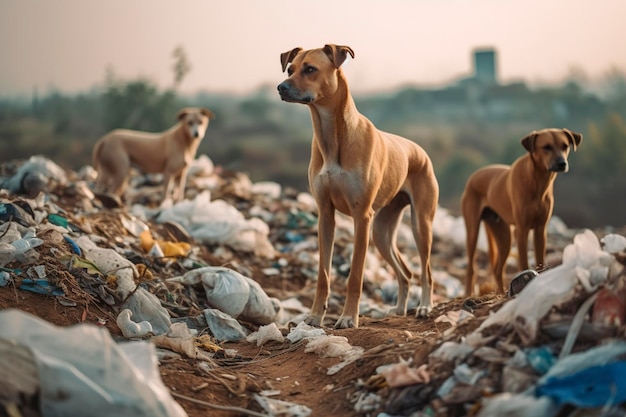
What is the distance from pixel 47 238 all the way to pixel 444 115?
19.0 meters

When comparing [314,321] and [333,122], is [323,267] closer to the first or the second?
[314,321]

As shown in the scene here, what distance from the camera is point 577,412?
296 centimetres

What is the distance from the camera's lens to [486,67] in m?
24.2

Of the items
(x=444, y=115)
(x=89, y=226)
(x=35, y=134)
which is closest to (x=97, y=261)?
(x=89, y=226)

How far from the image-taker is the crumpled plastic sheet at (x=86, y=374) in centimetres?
292

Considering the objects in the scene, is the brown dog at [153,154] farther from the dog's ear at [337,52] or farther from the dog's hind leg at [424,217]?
the dog's ear at [337,52]

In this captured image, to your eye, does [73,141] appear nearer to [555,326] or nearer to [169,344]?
[169,344]

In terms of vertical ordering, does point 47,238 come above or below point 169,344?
above

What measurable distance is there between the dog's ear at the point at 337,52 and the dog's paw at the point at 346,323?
1829 millimetres

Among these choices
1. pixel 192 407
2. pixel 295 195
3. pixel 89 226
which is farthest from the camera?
pixel 295 195

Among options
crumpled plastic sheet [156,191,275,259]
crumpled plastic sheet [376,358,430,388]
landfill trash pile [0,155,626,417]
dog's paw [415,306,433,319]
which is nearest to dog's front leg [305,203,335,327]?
landfill trash pile [0,155,626,417]

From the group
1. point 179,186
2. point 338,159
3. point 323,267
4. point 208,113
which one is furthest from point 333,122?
point 208,113

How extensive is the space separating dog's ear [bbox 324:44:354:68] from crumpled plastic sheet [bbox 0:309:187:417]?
3.10 metres

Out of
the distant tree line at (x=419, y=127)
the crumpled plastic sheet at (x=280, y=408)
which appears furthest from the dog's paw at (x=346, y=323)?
the distant tree line at (x=419, y=127)
